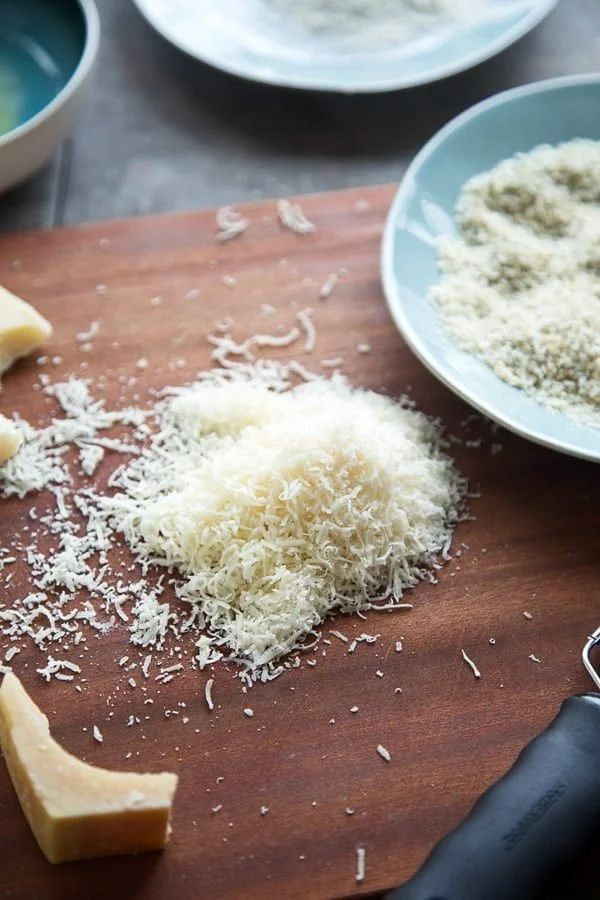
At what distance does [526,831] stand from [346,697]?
23 cm

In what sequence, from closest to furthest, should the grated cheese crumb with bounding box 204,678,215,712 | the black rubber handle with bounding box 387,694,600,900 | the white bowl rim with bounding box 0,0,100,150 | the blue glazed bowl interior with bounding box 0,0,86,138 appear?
1. the black rubber handle with bounding box 387,694,600,900
2. the grated cheese crumb with bounding box 204,678,215,712
3. the white bowl rim with bounding box 0,0,100,150
4. the blue glazed bowl interior with bounding box 0,0,86,138

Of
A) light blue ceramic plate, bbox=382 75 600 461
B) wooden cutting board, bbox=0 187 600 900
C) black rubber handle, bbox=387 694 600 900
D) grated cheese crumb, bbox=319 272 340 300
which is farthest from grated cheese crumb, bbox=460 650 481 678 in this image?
grated cheese crumb, bbox=319 272 340 300

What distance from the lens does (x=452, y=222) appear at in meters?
1.28

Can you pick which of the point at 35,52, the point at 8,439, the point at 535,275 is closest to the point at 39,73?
the point at 35,52

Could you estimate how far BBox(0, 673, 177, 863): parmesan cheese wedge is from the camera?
801mm

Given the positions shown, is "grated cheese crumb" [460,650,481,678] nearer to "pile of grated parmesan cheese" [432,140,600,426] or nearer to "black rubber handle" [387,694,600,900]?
"black rubber handle" [387,694,600,900]

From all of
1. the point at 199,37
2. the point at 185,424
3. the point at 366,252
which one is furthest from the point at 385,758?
the point at 199,37

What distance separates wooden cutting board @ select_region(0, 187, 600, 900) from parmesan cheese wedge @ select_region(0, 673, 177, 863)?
3 centimetres

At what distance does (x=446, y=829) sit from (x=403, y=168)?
3.34 feet

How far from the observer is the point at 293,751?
90 cm

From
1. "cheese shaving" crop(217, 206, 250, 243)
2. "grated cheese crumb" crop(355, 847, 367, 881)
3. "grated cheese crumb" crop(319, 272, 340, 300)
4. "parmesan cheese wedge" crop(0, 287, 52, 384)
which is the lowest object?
"grated cheese crumb" crop(355, 847, 367, 881)

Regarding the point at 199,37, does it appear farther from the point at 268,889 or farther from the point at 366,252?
the point at 268,889

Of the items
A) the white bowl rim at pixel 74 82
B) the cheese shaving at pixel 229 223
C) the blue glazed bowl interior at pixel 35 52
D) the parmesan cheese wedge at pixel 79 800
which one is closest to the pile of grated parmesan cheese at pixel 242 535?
the parmesan cheese wedge at pixel 79 800

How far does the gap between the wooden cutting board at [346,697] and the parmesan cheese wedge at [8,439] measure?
6 centimetres
